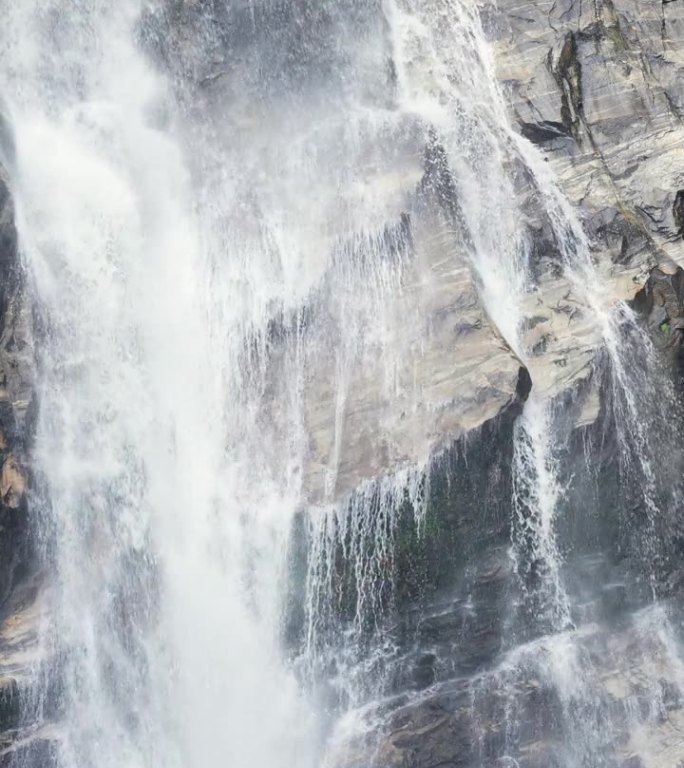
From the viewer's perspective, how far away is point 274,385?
1277 cm

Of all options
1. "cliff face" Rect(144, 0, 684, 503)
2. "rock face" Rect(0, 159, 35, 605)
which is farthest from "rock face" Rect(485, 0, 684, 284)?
"rock face" Rect(0, 159, 35, 605)

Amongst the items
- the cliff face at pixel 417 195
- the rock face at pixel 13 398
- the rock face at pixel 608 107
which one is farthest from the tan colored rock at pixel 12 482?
the rock face at pixel 608 107

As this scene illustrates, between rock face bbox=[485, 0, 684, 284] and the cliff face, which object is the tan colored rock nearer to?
the cliff face

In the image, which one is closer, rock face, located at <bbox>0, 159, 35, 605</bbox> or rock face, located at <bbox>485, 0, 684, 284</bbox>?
rock face, located at <bbox>0, 159, 35, 605</bbox>

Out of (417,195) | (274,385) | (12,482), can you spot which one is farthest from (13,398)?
(417,195)

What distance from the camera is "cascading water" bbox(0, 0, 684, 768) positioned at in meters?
12.0

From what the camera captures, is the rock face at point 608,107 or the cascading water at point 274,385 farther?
the rock face at point 608,107

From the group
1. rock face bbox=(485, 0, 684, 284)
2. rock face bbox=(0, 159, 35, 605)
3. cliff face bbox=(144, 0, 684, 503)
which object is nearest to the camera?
rock face bbox=(0, 159, 35, 605)

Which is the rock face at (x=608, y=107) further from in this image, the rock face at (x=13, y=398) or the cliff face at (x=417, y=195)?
the rock face at (x=13, y=398)

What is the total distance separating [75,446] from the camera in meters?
12.5

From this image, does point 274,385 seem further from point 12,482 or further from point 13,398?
point 12,482

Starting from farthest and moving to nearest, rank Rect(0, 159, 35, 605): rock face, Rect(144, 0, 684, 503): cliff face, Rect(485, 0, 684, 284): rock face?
Rect(485, 0, 684, 284): rock face → Rect(144, 0, 684, 503): cliff face → Rect(0, 159, 35, 605): rock face

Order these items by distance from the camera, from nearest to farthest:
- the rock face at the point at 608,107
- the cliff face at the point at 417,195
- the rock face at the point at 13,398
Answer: the rock face at the point at 13,398 < the cliff face at the point at 417,195 < the rock face at the point at 608,107

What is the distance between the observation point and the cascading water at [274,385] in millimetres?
11977
